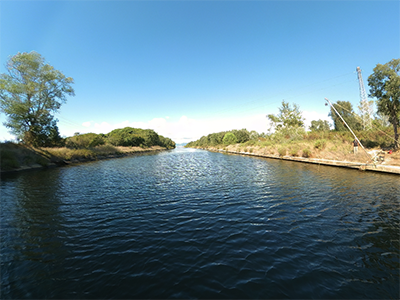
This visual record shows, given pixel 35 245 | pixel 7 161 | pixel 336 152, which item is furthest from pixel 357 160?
pixel 7 161

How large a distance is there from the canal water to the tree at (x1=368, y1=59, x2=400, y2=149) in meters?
18.7

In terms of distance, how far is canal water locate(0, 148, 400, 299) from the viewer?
13.8 feet

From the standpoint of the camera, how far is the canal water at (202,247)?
4.21 meters

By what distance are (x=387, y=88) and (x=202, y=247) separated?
101ft

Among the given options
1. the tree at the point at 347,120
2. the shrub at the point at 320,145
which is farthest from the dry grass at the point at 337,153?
the tree at the point at 347,120

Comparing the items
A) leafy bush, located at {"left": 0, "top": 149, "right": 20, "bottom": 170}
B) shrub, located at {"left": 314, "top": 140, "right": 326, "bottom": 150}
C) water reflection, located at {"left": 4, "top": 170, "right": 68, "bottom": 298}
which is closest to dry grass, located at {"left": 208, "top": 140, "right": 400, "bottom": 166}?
shrub, located at {"left": 314, "top": 140, "right": 326, "bottom": 150}

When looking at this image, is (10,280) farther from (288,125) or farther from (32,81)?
(288,125)

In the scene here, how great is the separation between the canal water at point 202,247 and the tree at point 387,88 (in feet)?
61.2

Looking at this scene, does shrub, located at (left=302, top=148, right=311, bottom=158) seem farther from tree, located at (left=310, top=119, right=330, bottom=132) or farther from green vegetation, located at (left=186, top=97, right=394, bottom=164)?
tree, located at (left=310, top=119, right=330, bottom=132)

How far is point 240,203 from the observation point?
1024cm

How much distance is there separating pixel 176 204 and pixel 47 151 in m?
35.0

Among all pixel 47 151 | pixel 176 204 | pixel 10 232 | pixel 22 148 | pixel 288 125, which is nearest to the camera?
pixel 10 232

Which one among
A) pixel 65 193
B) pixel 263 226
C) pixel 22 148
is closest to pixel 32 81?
pixel 22 148

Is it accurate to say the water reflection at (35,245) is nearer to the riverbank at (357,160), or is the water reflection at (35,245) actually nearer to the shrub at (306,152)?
the riverbank at (357,160)
